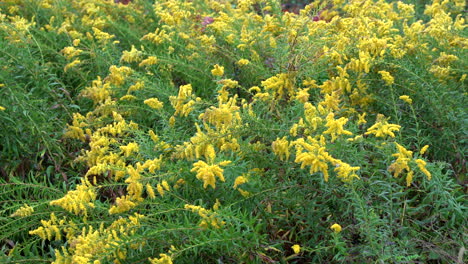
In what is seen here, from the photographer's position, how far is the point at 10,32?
3840mm

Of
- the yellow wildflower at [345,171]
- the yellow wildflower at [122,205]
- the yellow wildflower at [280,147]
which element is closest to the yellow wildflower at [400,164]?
the yellow wildflower at [345,171]

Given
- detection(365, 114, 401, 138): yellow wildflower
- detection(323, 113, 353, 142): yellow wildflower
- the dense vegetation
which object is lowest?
the dense vegetation

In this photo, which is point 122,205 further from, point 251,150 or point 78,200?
point 251,150

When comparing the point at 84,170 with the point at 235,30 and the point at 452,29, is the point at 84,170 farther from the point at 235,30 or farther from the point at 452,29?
the point at 452,29

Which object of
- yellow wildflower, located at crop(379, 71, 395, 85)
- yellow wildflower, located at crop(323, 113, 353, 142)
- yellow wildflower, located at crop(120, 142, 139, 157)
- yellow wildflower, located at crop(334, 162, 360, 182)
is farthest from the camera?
yellow wildflower, located at crop(379, 71, 395, 85)

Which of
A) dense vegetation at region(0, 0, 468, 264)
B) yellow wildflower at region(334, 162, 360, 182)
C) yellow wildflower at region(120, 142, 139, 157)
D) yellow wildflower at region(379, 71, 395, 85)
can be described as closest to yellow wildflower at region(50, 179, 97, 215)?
dense vegetation at region(0, 0, 468, 264)

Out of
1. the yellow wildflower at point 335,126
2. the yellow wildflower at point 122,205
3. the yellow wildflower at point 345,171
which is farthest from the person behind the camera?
the yellow wildflower at point 122,205

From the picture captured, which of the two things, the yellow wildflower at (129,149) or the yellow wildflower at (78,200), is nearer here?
the yellow wildflower at (78,200)

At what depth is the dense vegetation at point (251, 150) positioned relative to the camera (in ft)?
7.68

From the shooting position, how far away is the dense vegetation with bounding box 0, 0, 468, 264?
2.34 m

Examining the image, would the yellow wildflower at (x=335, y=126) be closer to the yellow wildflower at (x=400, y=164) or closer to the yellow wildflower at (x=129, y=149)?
the yellow wildflower at (x=400, y=164)

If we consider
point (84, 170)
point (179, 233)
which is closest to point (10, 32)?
point (84, 170)

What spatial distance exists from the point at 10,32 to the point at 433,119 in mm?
2721

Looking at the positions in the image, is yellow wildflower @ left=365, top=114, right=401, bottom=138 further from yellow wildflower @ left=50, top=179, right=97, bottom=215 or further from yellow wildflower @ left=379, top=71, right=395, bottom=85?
yellow wildflower @ left=50, top=179, right=97, bottom=215
